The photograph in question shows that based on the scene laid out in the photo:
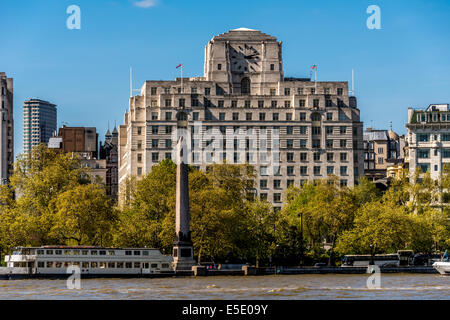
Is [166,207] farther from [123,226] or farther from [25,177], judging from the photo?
[25,177]

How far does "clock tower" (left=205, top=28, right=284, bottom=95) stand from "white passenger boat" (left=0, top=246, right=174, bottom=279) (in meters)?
80.8

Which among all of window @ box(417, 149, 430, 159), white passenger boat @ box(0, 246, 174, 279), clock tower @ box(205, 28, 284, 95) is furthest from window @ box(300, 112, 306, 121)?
white passenger boat @ box(0, 246, 174, 279)

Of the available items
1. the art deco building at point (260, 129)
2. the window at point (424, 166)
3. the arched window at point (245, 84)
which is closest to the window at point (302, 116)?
the art deco building at point (260, 129)

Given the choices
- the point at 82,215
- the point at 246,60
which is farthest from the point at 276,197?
the point at 82,215

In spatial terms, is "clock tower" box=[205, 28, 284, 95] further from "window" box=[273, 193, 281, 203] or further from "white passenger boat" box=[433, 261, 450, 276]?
"white passenger boat" box=[433, 261, 450, 276]

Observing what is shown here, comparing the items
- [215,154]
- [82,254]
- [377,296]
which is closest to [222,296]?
[377,296]

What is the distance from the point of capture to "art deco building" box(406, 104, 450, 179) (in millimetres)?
168125

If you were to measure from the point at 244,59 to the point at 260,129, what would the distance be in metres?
18.3

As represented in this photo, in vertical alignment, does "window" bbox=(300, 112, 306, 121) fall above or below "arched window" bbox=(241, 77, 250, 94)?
below

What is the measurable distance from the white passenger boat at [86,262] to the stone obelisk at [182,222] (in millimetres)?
1879

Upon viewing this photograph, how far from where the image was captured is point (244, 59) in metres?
187

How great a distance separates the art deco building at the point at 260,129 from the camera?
17462 cm

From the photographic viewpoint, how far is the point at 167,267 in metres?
110
